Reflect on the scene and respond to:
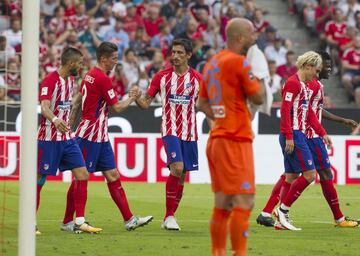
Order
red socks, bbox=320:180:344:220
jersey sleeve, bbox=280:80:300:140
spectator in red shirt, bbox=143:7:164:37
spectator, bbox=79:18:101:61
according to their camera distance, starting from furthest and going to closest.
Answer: spectator in red shirt, bbox=143:7:164:37
spectator, bbox=79:18:101:61
red socks, bbox=320:180:344:220
jersey sleeve, bbox=280:80:300:140

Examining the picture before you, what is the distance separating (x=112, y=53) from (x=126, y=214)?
6.22 ft

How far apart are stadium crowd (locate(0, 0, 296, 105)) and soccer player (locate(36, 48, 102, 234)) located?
11.0 m

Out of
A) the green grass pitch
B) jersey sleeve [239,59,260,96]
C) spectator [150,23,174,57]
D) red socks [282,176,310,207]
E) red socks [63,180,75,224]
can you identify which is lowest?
the green grass pitch

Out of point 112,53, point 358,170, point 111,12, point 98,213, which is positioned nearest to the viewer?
point 112,53

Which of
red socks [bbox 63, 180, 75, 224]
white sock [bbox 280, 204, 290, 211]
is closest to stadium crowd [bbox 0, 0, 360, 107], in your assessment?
white sock [bbox 280, 204, 290, 211]

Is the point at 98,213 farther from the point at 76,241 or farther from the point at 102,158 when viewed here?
the point at 76,241

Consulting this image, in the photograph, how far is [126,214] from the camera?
13.7 meters

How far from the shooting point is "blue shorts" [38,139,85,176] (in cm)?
1339

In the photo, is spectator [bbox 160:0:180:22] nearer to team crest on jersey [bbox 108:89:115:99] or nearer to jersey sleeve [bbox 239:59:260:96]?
team crest on jersey [bbox 108:89:115:99]

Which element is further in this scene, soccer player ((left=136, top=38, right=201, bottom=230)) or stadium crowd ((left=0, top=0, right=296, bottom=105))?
stadium crowd ((left=0, top=0, right=296, bottom=105))

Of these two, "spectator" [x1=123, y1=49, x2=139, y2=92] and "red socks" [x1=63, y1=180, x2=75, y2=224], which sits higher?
"spectator" [x1=123, y1=49, x2=139, y2=92]

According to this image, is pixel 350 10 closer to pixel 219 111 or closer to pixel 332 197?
pixel 332 197

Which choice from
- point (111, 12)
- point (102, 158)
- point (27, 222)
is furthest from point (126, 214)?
point (111, 12)

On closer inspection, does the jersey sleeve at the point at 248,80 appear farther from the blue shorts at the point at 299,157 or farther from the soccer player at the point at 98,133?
the blue shorts at the point at 299,157
